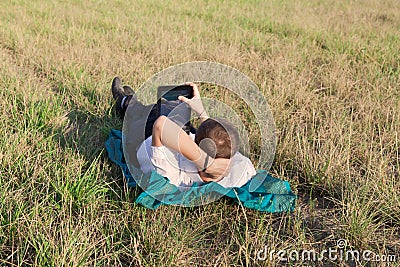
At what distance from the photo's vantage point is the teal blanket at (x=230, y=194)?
2211 mm

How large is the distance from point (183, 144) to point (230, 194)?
15.2 inches

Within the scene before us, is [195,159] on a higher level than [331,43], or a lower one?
higher

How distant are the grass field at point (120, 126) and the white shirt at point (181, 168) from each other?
20 centimetres

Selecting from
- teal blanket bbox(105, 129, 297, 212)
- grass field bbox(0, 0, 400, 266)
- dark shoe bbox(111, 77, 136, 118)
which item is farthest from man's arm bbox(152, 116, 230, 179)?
dark shoe bbox(111, 77, 136, 118)

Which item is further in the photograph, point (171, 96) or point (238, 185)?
point (171, 96)

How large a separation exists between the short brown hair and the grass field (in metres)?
0.29

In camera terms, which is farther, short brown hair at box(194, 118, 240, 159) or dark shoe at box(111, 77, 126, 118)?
dark shoe at box(111, 77, 126, 118)

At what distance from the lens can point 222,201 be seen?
91.2 inches

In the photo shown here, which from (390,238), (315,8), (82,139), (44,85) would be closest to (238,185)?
(390,238)

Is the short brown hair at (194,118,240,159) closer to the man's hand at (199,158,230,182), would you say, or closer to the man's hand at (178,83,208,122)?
the man's hand at (199,158,230,182)

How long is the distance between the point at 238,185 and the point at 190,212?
0.37m

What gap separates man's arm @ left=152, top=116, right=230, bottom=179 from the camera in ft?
7.48

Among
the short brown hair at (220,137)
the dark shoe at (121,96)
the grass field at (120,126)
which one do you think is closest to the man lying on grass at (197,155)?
the short brown hair at (220,137)

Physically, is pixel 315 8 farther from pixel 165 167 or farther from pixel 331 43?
pixel 165 167
